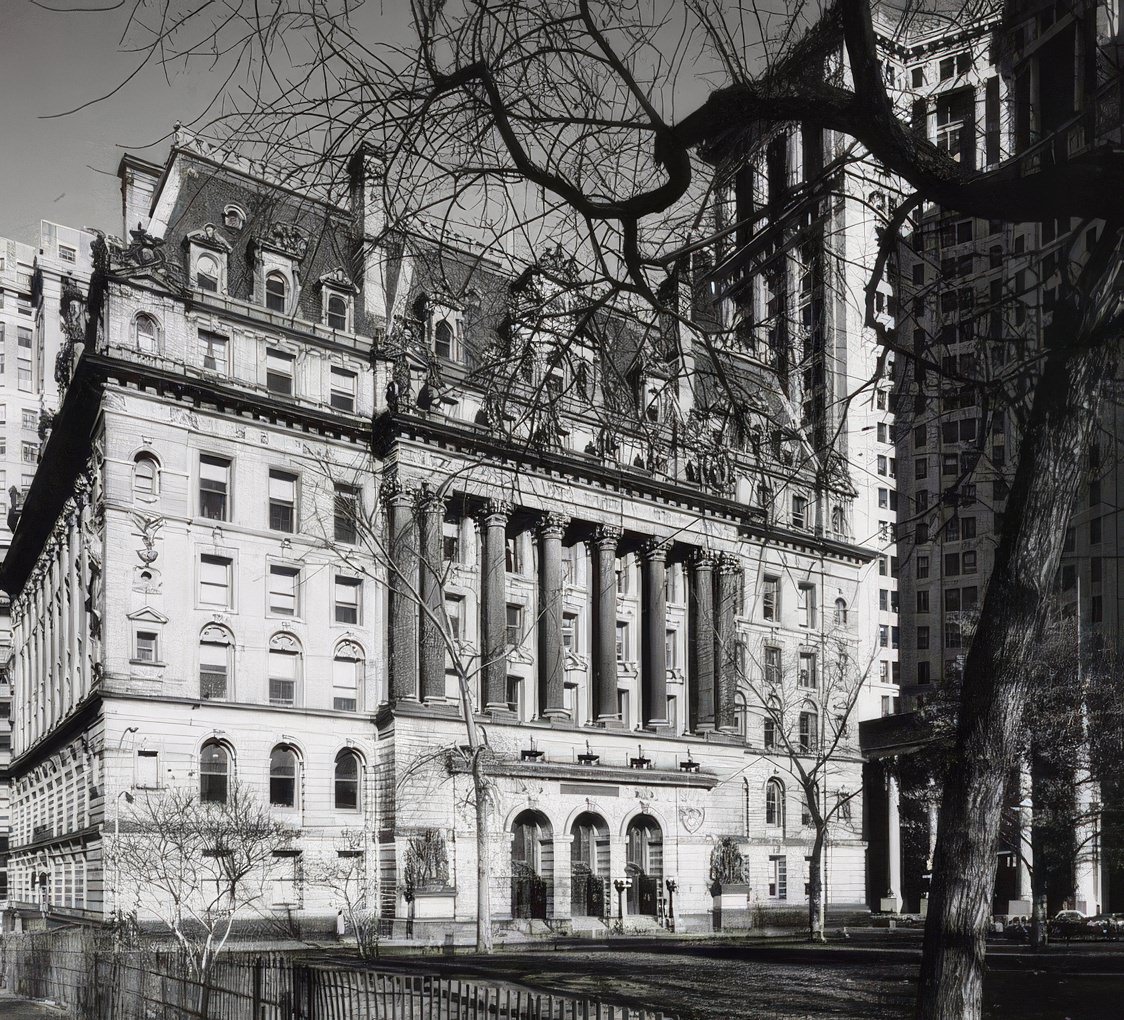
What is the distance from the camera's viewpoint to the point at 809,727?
7794 cm

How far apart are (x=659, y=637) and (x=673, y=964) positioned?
31.2 metres

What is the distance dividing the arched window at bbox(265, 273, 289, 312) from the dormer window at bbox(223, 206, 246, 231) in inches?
105

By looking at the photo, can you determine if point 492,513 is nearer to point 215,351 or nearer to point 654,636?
point 654,636

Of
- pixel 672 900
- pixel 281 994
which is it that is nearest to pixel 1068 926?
pixel 672 900

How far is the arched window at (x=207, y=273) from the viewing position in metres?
55.4

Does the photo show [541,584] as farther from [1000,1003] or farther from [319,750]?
[1000,1003]

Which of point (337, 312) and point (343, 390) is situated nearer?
point (343, 390)

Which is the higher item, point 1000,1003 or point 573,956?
point 1000,1003

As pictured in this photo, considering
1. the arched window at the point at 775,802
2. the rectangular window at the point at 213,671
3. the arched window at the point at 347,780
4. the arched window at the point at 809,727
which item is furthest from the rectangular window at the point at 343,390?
the arched window at the point at 809,727

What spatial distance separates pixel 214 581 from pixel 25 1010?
90.1 ft

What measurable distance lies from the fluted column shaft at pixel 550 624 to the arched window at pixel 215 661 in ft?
49.2

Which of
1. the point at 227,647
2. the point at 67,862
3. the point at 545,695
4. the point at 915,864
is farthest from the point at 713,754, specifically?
the point at 67,862

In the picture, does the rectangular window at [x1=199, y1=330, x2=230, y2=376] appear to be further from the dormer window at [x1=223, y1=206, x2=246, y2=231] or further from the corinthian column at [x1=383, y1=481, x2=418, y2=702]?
the corinthian column at [x1=383, y1=481, x2=418, y2=702]

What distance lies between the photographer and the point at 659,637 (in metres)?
67.6
